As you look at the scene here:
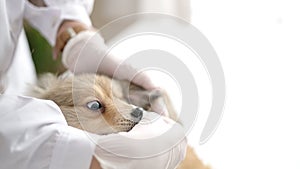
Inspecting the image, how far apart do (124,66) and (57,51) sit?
0.24 metres

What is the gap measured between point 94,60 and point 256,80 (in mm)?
469

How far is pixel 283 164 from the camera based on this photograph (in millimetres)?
855

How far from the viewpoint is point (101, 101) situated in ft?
1.92

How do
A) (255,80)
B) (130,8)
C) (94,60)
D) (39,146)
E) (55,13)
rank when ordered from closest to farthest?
(39,146)
(94,60)
(55,13)
(255,80)
(130,8)

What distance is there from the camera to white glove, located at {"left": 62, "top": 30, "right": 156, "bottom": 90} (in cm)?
68

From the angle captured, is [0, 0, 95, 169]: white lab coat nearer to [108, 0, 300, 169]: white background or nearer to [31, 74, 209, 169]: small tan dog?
[31, 74, 209, 169]: small tan dog

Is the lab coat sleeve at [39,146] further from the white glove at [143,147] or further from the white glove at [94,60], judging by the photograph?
the white glove at [94,60]

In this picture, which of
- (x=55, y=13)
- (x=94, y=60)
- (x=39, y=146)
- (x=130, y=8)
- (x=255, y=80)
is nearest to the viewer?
(x=39, y=146)

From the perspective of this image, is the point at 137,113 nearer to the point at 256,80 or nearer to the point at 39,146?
the point at 39,146

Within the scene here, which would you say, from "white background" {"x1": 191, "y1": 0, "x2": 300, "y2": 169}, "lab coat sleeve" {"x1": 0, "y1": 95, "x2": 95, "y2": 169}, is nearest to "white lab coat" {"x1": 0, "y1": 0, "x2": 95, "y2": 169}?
"lab coat sleeve" {"x1": 0, "y1": 95, "x2": 95, "y2": 169}

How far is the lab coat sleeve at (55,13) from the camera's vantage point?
0.84 meters

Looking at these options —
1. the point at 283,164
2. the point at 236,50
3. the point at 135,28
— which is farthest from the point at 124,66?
the point at 236,50

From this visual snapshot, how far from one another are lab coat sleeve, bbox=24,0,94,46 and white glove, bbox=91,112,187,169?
1.21ft

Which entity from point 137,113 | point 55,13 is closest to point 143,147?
point 137,113
